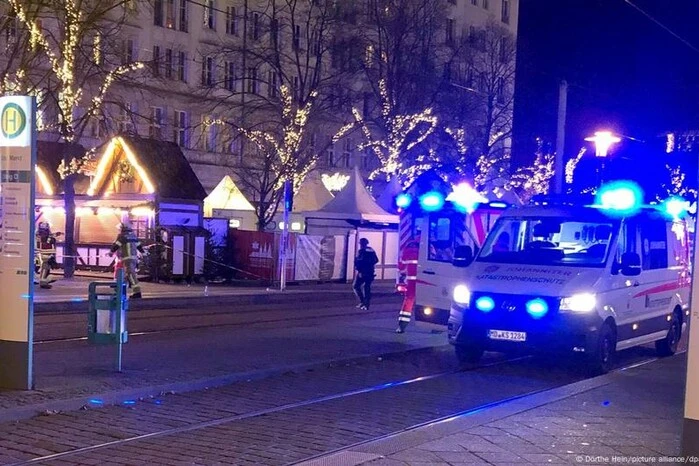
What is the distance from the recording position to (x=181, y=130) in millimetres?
48844

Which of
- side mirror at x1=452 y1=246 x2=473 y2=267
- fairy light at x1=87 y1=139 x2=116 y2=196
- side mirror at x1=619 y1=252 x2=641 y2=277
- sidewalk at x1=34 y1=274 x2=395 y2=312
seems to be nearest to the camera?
side mirror at x1=619 y1=252 x2=641 y2=277

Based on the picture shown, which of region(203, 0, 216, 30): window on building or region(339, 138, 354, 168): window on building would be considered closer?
region(203, 0, 216, 30): window on building

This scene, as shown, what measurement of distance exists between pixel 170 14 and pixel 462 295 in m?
38.4

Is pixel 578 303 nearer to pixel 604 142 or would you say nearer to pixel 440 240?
pixel 440 240

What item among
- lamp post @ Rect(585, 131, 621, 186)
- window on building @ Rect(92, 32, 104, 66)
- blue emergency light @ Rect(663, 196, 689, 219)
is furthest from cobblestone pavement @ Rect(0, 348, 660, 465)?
window on building @ Rect(92, 32, 104, 66)

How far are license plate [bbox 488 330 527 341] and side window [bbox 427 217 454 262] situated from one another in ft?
8.51

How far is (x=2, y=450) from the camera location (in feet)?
25.8

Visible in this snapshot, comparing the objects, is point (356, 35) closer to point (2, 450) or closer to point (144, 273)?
point (144, 273)

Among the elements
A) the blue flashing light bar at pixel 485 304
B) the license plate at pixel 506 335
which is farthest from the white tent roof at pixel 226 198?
the license plate at pixel 506 335

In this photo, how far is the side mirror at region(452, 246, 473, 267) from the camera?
14453 millimetres

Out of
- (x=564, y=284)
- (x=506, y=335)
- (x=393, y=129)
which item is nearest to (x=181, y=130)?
(x=393, y=129)

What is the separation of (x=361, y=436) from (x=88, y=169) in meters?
30.2

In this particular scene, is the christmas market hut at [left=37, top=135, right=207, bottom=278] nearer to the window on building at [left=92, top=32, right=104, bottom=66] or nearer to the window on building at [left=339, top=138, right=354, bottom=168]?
the window on building at [left=92, top=32, right=104, bottom=66]

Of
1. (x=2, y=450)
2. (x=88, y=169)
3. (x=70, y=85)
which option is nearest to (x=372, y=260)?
(x=70, y=85)
